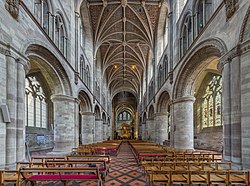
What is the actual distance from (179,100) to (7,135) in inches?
406

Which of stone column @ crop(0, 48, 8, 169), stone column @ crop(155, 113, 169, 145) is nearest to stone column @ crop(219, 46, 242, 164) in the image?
stone column @ crop(0, 48, 8, 169)

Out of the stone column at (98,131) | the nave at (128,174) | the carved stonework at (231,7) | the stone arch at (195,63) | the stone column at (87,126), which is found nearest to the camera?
the nave at (128,174)

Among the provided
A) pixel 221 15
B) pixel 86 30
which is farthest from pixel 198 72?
pixel 86 30

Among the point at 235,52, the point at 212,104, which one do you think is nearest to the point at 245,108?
the point at 235,52

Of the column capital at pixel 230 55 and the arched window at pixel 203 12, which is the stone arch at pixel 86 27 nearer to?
the arched window at pixel 203 12

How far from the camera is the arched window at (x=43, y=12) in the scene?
9945 millimetres

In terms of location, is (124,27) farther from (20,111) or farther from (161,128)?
(20,111)

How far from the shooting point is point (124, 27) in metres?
23.9

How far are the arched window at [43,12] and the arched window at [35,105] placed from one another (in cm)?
916

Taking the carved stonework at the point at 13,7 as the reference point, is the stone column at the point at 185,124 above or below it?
below

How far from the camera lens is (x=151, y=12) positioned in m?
21.0

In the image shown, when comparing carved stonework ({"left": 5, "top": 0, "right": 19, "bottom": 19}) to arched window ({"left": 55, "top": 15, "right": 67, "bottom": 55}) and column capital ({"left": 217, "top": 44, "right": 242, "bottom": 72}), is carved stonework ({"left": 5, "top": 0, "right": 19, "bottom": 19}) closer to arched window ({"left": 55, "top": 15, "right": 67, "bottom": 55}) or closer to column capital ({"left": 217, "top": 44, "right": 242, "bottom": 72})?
arched window ({"left": 55, "top": 15, "right": 67, "bottom": 55})

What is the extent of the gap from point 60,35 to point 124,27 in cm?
1266

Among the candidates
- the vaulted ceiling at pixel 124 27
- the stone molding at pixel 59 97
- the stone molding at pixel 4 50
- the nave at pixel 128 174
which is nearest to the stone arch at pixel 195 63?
the nave at pixel 128 174
